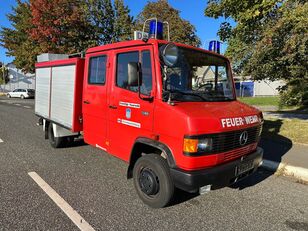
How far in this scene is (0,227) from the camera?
12.4ft

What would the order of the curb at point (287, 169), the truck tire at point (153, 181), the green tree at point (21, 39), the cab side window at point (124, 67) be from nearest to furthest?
the truck tire at point (153, 181), the cab side window at point (124, 67), the curb at point (287, 169), the green tree at point (21, 39)

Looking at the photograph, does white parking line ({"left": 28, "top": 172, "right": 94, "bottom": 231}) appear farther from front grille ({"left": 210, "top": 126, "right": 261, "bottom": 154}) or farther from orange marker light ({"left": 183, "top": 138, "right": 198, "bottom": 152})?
front grille ({"left": 210, "top": 126, "right": 261, "bottom": 154})

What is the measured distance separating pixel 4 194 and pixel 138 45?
118 inches

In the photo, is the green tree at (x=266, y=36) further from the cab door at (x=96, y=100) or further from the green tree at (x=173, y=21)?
the green tree at (x=173, y=21)

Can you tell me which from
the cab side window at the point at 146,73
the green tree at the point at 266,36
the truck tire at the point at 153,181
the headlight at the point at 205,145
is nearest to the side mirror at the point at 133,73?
the cab side window at the point at 146,73

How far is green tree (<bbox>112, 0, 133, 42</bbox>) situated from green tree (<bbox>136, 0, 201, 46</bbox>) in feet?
3.13

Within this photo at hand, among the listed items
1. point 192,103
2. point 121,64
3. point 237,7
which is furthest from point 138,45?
point 237,7

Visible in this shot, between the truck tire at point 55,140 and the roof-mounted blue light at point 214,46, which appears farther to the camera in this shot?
the truck tire at point 55,140

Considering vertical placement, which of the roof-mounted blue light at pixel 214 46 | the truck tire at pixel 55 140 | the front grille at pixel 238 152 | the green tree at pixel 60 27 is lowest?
the truck tire at pixel 55 140

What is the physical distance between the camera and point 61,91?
695cm

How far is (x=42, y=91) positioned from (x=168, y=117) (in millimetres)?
5204

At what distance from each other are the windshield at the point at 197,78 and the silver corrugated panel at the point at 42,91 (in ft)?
13.8

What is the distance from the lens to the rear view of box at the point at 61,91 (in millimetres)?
6285

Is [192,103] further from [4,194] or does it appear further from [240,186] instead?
[4,194]
